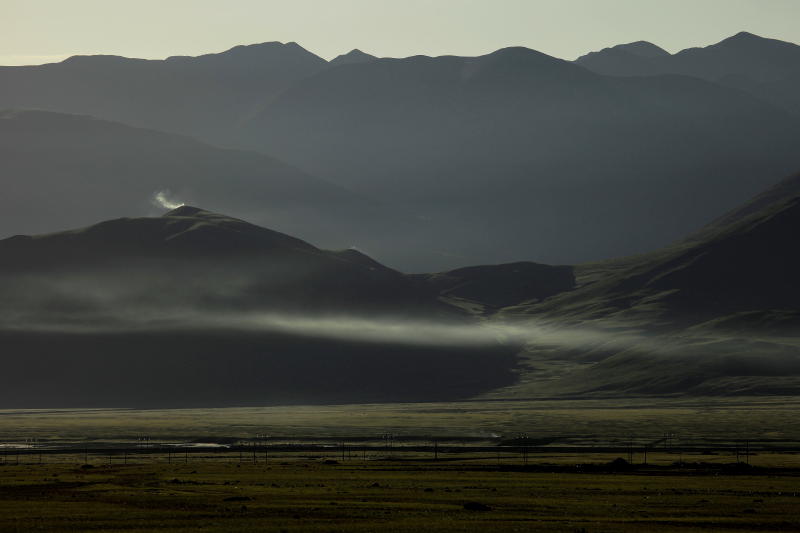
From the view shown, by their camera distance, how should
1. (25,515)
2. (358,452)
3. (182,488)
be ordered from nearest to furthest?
(25,515)
(182,488)
(358,452)

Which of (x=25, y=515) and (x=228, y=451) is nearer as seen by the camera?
(x=25, y=515)

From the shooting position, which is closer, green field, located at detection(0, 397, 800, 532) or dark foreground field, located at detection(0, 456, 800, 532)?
dark foreground field, located at detection(0, 456, 800, 532)

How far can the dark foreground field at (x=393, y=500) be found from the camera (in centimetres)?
7588

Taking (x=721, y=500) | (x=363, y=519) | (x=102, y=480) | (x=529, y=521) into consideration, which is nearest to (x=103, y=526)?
(x=363, y=519)

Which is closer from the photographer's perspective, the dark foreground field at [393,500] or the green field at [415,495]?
the dark foreground field at [393,500]

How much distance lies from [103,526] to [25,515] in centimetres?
788

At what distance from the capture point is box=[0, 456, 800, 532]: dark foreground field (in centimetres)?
7588

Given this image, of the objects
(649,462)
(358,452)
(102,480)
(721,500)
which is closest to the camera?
(721,500)

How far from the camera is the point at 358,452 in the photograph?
17800 centimetres

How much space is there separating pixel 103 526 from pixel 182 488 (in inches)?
974

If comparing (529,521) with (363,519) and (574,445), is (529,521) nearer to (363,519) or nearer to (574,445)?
(363,519)

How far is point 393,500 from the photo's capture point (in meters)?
90.6

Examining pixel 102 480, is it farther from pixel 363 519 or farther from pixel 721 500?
pixel 721 500

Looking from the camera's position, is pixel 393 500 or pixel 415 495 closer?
pixel 393 500
